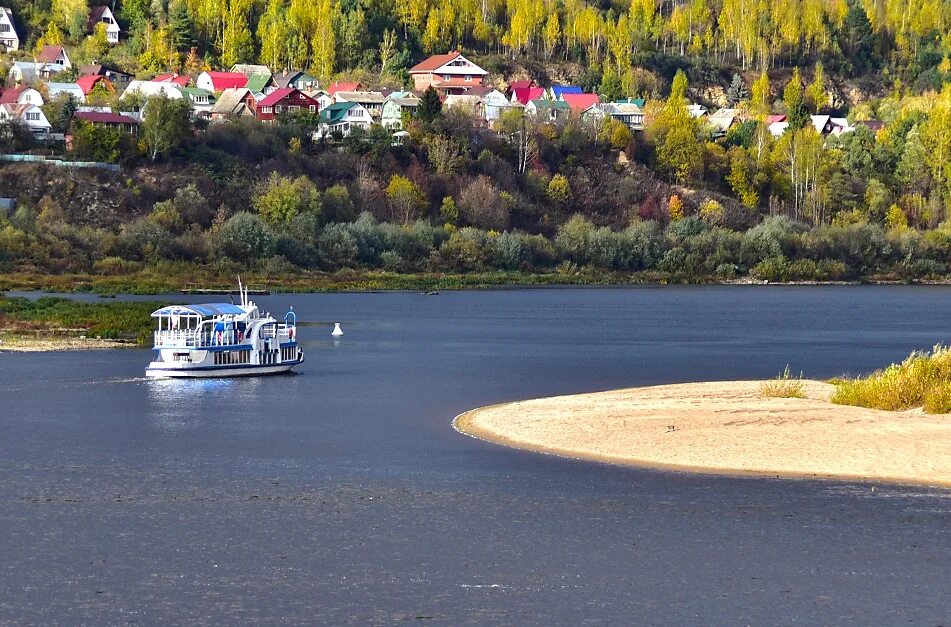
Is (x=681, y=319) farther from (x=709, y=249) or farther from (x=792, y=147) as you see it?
(x=792, y=147)

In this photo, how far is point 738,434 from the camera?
36.6 metres

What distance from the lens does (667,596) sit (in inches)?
936

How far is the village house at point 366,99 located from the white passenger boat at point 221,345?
103581 mm

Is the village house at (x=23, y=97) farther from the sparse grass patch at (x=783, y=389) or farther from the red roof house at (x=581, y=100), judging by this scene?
the sparse grass patch at (x=783, y=389)

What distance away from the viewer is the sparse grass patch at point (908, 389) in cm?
3828

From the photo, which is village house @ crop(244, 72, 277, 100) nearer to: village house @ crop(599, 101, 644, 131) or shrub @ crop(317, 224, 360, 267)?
village house @ crop(599, 101, 644, 131)

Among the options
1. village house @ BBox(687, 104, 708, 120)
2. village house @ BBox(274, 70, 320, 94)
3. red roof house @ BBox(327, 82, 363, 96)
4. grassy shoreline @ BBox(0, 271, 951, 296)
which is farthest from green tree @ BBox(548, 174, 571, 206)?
village house @ BBox(687, 104, 708, 120)

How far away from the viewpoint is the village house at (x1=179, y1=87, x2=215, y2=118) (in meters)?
154

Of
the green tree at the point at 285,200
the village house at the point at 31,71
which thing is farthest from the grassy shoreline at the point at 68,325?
the village house at the point at 31,71

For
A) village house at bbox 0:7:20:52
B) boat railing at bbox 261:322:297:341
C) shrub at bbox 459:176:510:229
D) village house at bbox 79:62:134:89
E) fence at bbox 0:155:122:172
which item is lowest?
boat railing at bbox 261:322:297:341

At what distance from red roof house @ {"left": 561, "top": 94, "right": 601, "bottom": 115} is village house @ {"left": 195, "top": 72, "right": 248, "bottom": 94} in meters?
41.5

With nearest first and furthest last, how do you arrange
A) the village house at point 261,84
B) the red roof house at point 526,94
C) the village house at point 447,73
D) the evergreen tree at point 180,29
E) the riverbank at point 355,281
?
the riverbank at point 355,281
the village house at point 261,84
the red roof house at point 526,94
the evergreen tree at point 180,29
the village house at point 447,73

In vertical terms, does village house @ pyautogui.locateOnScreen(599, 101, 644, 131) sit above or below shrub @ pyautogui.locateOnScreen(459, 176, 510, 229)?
above

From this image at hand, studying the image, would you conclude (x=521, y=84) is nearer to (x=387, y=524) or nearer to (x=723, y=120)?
(x=723, y=120)
